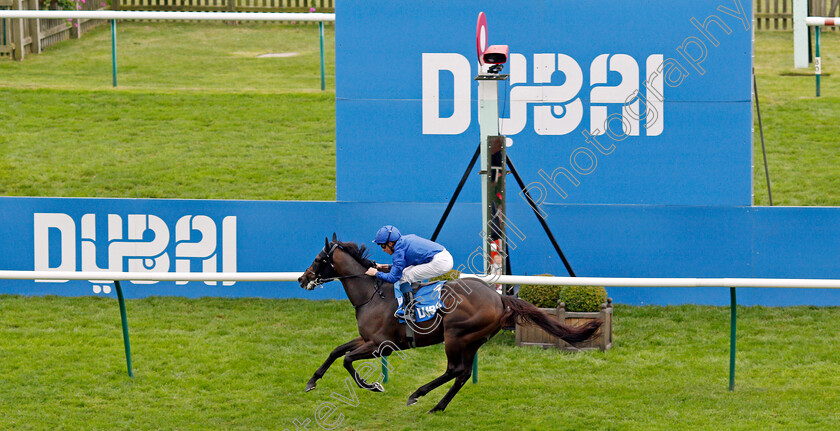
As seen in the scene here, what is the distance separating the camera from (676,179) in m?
10.1

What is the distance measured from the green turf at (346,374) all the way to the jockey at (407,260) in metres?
0.89

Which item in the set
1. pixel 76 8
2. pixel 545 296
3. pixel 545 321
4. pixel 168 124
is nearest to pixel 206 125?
pixel 168 124

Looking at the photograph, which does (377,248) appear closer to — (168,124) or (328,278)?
(328,278)

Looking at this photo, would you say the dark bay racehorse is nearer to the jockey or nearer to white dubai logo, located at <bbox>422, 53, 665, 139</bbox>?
the jockey

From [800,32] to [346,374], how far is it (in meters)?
4.67

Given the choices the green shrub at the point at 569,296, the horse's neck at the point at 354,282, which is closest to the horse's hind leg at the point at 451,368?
the horse's neck at the point at 354,282

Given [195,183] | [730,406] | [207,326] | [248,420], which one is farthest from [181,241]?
[730,406]

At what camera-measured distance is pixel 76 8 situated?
59.6 feet

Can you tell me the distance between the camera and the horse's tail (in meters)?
7.23

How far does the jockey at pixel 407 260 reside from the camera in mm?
7469

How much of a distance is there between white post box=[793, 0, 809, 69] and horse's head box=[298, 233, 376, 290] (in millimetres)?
3994

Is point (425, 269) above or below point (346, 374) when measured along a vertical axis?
above

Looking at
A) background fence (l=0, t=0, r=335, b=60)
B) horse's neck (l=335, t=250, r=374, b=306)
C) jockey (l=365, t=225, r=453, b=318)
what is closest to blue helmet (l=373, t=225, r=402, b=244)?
jockey (l=365, t=225, r=453, b=318)

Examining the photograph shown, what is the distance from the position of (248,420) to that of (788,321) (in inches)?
208
